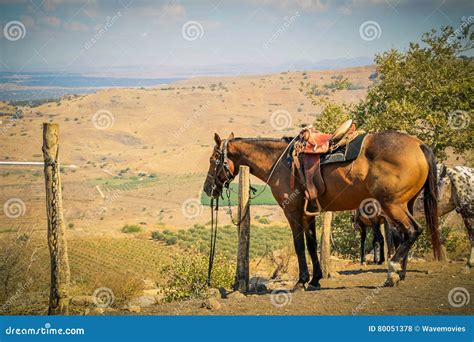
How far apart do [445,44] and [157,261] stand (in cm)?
2341

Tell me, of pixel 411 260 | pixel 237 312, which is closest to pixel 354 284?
pixel 237 312

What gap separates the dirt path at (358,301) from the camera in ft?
28.7

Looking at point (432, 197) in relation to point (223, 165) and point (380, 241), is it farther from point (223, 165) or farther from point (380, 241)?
point (380, 241)

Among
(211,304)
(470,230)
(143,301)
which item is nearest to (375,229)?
(470,230)

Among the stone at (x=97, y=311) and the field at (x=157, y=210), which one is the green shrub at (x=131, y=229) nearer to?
the field at (x=157, y=210)

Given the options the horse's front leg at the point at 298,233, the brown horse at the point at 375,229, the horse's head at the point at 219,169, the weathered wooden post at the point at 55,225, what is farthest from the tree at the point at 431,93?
the weathered wooden post at the point at 55,225

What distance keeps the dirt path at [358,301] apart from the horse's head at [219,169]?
2.23 m

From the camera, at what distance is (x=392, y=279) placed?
9.66 meters

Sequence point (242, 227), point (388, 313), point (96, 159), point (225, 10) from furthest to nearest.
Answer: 1. point (225, 10)
2. point (96, 159)
3. point (242, 227)
4. point (388, 313)

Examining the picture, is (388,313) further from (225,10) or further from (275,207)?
(225,10)

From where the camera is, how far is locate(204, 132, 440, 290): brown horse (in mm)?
9219

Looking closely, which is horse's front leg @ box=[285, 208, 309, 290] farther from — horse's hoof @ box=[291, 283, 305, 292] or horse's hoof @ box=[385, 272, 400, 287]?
horse's hoof @ box=[385, 272, 400, 287]

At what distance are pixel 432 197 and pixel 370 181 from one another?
1.20 metres

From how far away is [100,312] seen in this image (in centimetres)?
1016
